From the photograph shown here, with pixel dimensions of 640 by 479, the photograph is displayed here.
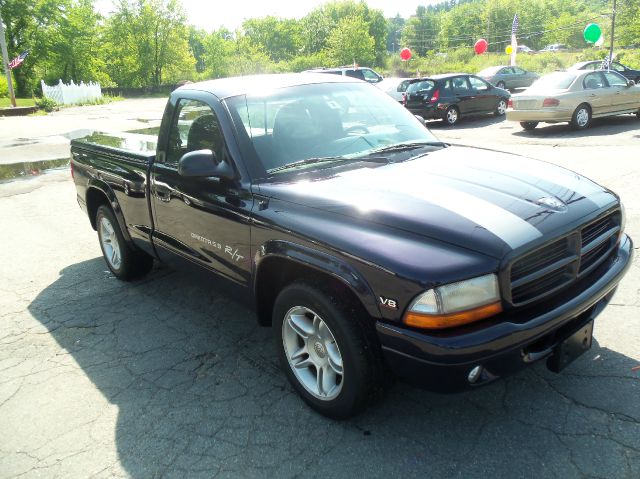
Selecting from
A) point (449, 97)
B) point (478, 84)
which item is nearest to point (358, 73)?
point (478, 84)

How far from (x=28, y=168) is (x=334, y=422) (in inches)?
485

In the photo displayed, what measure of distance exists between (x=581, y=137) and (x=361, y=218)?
1153 cm

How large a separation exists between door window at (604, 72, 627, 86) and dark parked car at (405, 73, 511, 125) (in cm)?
398

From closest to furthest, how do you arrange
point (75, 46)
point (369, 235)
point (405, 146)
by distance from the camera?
point (369, 235) → point (405, 146) → point (75, 46)

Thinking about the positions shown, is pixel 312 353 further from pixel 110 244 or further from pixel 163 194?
pixel 110 244

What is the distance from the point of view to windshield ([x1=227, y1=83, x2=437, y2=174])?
10.9 ft

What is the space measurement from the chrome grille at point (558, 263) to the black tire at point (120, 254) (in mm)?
3570

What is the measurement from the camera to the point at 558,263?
2529mm

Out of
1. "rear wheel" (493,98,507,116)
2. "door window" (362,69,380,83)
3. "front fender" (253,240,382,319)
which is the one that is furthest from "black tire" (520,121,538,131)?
"front fender" (253,240,382,319)

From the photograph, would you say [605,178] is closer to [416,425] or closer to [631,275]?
[631,275]

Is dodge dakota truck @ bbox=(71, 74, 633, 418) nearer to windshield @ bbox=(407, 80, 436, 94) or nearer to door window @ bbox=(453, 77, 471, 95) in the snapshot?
windshield @ bbox=(407, 80, 436, 94)

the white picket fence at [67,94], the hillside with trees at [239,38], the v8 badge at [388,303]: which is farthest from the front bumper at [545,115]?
the white picket fence at [67,94]

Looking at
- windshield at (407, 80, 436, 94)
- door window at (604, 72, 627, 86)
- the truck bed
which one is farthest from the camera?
windshield at (407, 80, 436, 94)

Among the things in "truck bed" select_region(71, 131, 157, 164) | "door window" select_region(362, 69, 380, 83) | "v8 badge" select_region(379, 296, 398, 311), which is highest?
"door window" select_region(362, 69, 380, 83)
